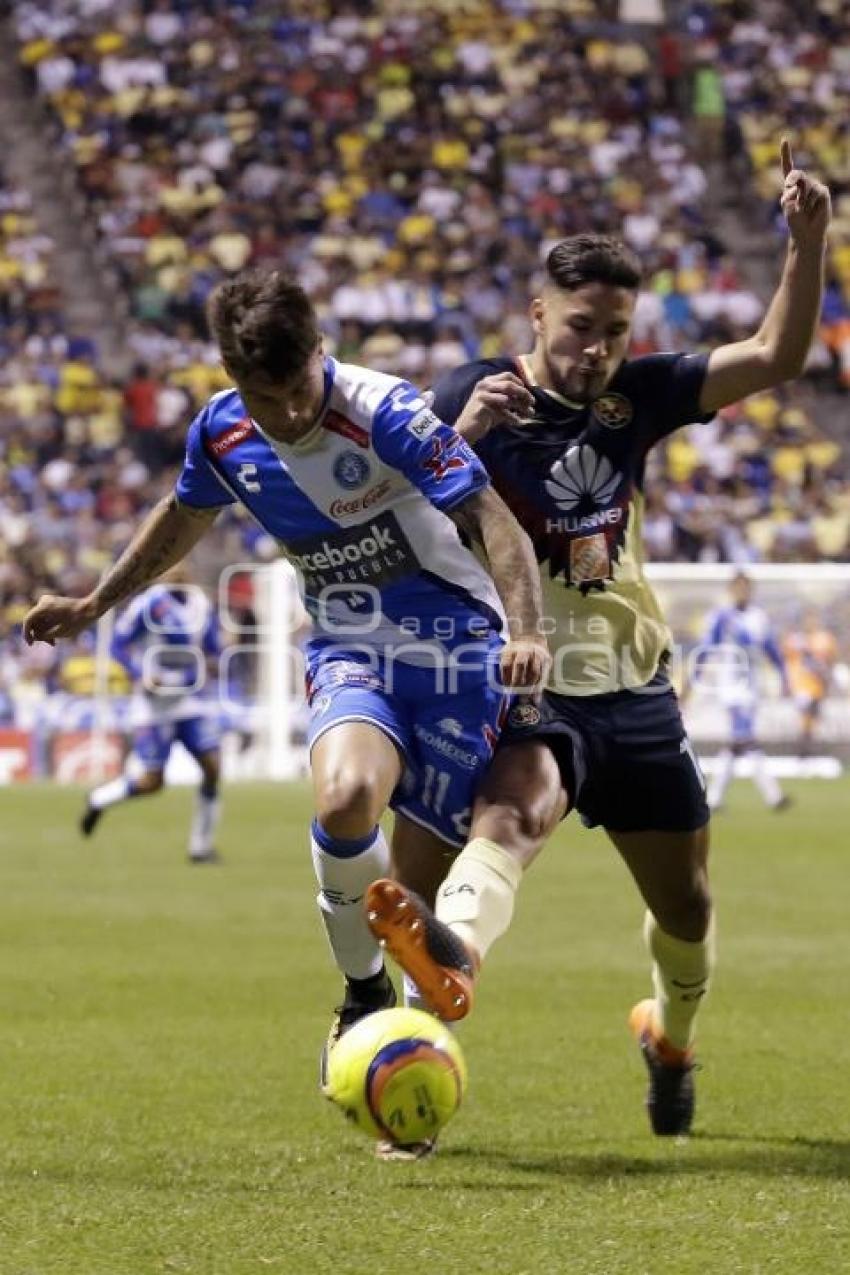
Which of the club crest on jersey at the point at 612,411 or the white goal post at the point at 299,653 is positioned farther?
the white goal post at the point at 299,653

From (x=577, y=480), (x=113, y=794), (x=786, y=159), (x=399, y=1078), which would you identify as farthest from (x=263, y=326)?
(x=113, y=794)

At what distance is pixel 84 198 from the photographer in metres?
32.5

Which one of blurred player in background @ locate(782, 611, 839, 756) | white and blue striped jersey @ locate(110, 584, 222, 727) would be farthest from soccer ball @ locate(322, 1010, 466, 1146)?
blurred player in background @ locate(782, 611, 839, 756)

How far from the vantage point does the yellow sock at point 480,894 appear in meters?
5.40

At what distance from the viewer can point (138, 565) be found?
6371mm

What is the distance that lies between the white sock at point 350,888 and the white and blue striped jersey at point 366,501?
1.76ft

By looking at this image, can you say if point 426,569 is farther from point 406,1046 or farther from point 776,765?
point 776,765

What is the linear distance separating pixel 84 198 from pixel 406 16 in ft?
21.3

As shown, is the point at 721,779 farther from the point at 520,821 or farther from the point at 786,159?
the point at 520,821

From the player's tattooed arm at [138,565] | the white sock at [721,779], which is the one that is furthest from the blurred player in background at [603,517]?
the white sock at [721,779]

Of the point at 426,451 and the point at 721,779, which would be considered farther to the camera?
the point at 721,779

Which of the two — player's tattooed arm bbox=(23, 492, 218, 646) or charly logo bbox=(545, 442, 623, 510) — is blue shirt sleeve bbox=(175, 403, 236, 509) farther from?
charly logo bbox=(545, 442, 623, 510)

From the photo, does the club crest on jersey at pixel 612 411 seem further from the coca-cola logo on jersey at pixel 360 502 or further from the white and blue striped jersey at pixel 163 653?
the white and blue striped jersey at pixel 163 653

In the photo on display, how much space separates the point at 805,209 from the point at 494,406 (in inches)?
36.6
